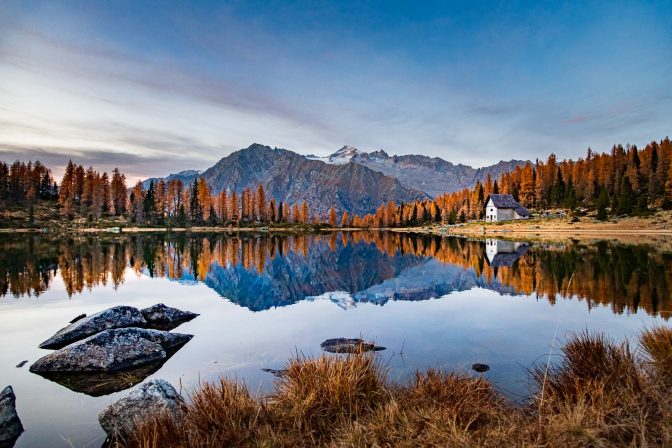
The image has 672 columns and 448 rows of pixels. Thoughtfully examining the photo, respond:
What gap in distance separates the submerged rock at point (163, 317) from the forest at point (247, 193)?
109562mm

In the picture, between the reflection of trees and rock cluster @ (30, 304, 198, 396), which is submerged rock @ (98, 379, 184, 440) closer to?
rock cluster @ (30, 304, 198, 396)

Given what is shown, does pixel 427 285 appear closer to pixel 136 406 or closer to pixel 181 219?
pixel 136 406

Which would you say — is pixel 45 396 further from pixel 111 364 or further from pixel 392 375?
pixel 392 375

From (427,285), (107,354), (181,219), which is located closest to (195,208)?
(181,219)

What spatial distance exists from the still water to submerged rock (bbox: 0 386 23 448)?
0.19 metres

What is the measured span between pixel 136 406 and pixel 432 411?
16.9 ft

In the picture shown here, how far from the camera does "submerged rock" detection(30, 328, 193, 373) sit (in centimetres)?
1019

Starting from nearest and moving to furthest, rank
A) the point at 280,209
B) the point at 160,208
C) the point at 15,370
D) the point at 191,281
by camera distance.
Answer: the point at 15,370, the point at 191,281, the point at 160,208, the point at 280,209

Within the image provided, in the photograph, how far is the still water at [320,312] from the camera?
9.55 meters

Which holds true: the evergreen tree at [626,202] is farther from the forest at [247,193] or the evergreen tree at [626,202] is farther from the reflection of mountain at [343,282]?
the reflection of mountain at [343,282]

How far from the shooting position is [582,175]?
13375 centimetres

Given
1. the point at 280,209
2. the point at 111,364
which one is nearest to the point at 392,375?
the point at 111,364

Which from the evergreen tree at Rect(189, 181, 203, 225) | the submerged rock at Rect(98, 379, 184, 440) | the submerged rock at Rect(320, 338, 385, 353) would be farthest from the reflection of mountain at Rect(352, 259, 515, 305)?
the evergreen tree at Rect(189, 181, 203, 225)

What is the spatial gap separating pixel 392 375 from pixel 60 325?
42.9 feet
